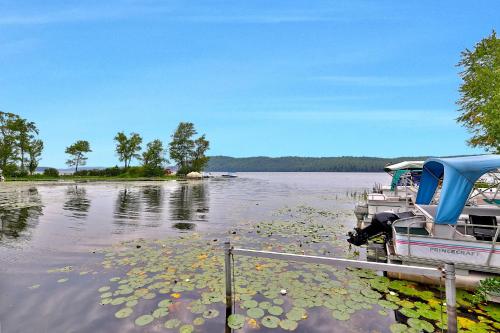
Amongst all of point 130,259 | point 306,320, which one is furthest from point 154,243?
point 306,320

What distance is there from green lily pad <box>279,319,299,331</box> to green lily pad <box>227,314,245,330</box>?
0.91m

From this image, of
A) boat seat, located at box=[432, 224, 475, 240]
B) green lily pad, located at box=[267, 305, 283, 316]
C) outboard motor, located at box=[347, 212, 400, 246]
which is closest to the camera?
green lily pad, located at box=[267, 305, 283, 316]

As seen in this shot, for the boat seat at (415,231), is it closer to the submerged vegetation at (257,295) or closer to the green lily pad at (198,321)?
the submerged vegetation at (257,295)

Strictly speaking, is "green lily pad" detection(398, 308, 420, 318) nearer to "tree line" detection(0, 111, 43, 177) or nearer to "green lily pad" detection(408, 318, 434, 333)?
"green lily pad" detection(408, 318, 434, 333)

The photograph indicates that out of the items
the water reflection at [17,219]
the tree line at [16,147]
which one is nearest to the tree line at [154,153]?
the tree line at [16,147]

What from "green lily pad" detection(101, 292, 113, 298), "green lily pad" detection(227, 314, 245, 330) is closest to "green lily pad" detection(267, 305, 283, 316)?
"green lily pad" detection(227, 314, 245, 330)

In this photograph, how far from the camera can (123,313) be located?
6.69 metres

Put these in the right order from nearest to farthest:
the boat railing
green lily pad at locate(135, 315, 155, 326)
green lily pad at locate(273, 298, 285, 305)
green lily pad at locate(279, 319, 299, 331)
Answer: green lily pad at locate(279, 319, 299, 331), green lily pad at locate(135, 315, 155, 326), green lily pad at locate(273, 298, 285, 305), the boat railing

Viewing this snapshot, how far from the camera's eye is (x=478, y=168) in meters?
8.10

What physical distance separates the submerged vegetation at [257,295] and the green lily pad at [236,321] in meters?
0.02

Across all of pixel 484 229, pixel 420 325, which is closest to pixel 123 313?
pixel 420 325

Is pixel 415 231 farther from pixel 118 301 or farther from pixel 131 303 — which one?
pixel 118 301

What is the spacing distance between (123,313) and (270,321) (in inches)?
143

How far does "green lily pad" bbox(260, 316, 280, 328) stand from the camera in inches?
243
